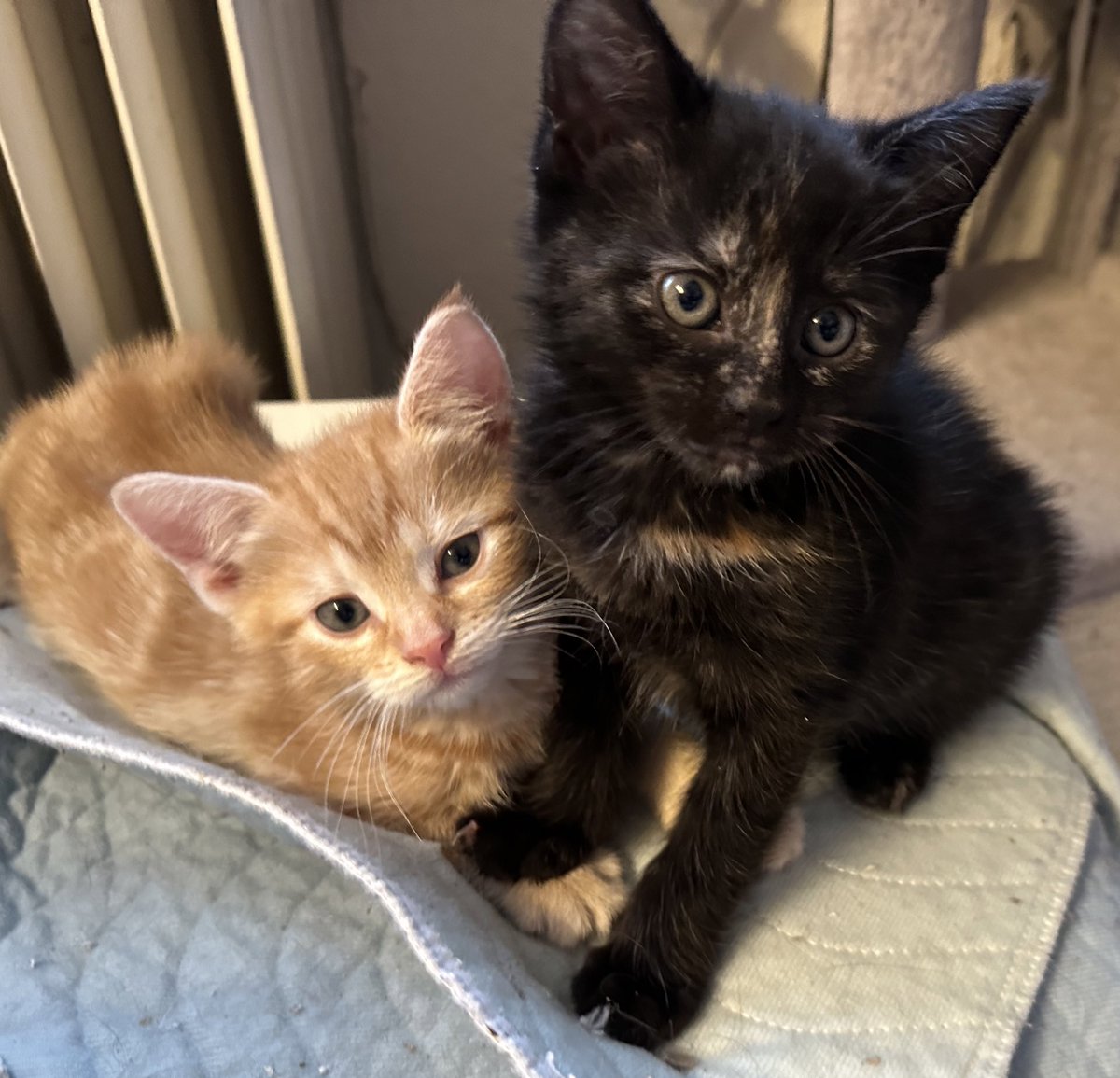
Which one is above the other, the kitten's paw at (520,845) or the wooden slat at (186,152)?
the wooden slat at (186,152)

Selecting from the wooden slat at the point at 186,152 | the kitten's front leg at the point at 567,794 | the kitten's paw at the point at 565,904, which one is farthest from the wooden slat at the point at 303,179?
the kitten's paw at the point at 565,904

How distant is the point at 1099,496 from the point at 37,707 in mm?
1509

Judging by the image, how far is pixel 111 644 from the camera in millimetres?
1080

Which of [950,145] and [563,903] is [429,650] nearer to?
[563,903]

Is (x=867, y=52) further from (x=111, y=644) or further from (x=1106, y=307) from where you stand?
(x=111, y=644)

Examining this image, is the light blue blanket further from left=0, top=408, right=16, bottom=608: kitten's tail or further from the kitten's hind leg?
left=0, top=408, right=16, bottom=608: kitten's tail

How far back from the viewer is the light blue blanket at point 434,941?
2.53ft

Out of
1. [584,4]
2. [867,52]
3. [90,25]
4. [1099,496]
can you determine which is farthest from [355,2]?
[1099,496]

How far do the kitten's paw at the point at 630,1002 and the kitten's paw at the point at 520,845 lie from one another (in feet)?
0.32

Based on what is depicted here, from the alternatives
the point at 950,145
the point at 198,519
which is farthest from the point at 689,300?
the point at 198,519

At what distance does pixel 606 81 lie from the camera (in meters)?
0.72

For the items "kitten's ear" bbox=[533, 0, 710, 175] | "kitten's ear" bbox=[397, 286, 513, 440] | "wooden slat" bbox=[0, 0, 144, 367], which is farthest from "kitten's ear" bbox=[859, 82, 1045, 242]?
"wooden slat" bbox=[0, 0, 144, 367]

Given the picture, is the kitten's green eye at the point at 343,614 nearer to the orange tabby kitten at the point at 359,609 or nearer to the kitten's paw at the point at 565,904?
the orange tabby kitten at the point at 359,609

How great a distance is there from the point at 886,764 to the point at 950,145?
593mm
